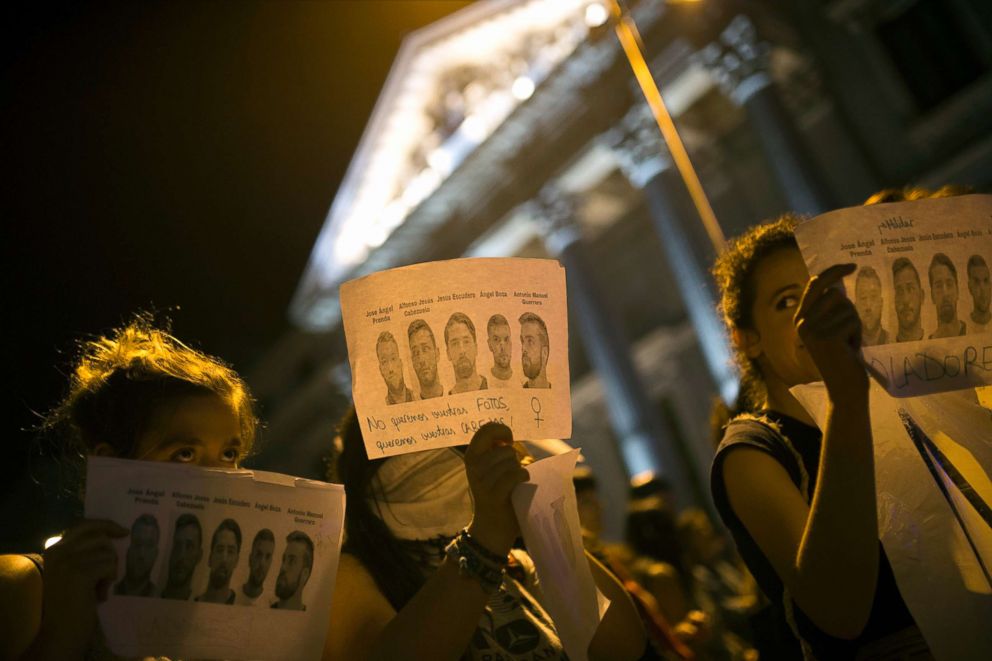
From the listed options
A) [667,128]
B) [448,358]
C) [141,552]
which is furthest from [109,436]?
[667,128]

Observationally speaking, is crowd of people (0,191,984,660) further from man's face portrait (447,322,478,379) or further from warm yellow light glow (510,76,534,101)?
warm yellow light glow (510,76,534,101)

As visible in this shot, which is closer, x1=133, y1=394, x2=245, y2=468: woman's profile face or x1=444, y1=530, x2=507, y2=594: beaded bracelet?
x1=444, y1=530, x2=507, y2=594: beaded bracelet

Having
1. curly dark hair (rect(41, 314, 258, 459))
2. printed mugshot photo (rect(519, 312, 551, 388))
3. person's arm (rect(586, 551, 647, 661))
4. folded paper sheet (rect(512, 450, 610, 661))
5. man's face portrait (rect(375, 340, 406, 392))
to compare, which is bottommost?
person's arm (rect(586, 551, 647, 661))

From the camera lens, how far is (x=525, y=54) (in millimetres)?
20719

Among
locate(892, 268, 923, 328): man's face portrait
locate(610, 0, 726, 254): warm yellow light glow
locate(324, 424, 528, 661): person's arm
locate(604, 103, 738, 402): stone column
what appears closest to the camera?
locate(324, 424, 528, 661): person's arm

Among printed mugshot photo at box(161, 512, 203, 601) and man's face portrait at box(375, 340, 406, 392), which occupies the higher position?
man's face portrait at box(375, 340, 406, 392)

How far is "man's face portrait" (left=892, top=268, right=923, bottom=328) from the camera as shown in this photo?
1907mm

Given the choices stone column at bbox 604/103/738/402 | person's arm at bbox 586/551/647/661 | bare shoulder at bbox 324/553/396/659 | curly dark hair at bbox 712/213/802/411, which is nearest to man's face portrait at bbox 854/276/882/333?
curly dark hair at bbox 712/213/802/411

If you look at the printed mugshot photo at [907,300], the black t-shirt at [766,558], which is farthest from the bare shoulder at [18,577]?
the printed mugshot photo at [907,300]

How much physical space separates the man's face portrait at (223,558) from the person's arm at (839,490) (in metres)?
1.24

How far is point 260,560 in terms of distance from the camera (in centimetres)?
181

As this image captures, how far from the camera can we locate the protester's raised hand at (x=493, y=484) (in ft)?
5.70

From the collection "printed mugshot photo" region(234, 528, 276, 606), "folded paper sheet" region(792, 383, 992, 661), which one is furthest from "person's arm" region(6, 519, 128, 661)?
"folded paper sheet" region(792, 383, 992, 661)

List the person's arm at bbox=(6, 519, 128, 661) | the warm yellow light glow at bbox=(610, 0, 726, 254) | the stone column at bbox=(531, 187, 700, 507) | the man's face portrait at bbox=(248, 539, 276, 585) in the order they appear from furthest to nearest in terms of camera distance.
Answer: the stone column at bbox=(531, 187, 700, 507) → the warm yellow light glow at bbox=(610, 0, 726, 254) → the man's face portrait at bbox=(248, 539, 276, 585) → the person's arm at bbox=(6, 519, 128, 661)
